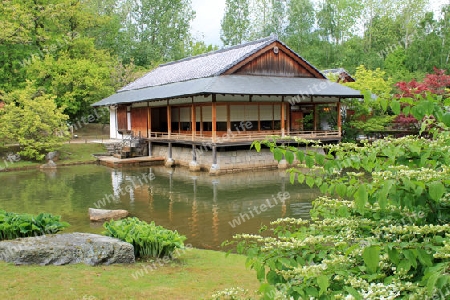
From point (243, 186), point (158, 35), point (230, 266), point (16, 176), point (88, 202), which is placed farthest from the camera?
point (158, 35)

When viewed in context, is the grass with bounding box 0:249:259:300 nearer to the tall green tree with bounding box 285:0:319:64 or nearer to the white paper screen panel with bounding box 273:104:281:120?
the white paper screen panel with bounding box 273:104:281:120

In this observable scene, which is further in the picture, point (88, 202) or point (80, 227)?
point (88, 202)

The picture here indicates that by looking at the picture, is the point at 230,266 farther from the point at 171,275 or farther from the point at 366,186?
the point at 366,186

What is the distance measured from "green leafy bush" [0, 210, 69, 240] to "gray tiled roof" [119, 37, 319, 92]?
1636 cm

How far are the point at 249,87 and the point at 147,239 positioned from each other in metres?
15.3

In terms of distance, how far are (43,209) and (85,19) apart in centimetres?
2549

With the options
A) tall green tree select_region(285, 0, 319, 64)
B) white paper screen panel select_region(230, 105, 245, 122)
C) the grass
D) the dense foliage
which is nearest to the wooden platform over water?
white paper screen panel select_region(230, 105, 245, 122)

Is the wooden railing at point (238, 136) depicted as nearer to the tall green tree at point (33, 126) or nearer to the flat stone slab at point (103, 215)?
the tall green tree at point (33, 126)

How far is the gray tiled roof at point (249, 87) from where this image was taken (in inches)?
814

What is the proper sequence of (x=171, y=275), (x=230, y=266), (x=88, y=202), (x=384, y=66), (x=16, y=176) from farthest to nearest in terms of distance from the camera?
1. (x=384, y=66)
2. (x=16, y=176)
3. (x=88, y=202)
4. (x=230, y=266)
5. (x=171, y=275)

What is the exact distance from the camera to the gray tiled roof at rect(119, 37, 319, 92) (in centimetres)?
2388

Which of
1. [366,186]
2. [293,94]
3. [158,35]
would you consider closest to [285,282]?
[366,186]

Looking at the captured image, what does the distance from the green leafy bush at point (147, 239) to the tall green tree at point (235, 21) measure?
46.4 m

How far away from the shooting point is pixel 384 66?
4078 cm
